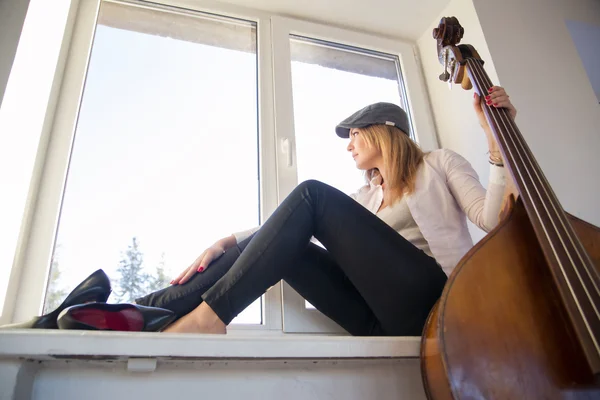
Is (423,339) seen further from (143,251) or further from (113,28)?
(113,28)

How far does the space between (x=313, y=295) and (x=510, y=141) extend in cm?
54

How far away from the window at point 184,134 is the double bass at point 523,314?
61 centimetres

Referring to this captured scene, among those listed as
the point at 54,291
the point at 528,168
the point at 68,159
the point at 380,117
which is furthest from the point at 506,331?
the point at 68,159

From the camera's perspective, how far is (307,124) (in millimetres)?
1424

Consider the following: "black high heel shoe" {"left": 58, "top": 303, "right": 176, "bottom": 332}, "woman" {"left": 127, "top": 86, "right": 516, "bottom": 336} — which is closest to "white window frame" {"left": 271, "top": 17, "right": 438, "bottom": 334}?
"woman" {"left": 127, "top": 86, "right": 516, "bottom": 336}

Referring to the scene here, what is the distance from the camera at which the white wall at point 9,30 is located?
0.80 m

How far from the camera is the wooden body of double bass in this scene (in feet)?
1.62

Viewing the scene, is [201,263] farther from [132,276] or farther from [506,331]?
[506,331]

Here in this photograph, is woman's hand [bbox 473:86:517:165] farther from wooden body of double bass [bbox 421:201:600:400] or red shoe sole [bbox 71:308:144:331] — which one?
red shoe sole [bbox 71:308:144:331]

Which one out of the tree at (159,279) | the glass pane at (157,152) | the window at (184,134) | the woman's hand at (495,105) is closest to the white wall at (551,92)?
the window at (184,134)

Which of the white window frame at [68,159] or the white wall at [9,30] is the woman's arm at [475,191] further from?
the white wall at [9,30]

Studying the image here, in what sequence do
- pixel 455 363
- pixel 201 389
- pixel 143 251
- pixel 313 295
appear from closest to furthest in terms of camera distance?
pixel 455 363 → pixel 201 389 → pixel 313 295 → pixel 143 251

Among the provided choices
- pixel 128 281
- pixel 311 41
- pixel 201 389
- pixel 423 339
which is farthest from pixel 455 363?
pixel 311 41

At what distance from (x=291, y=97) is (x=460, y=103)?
584 millimetres
